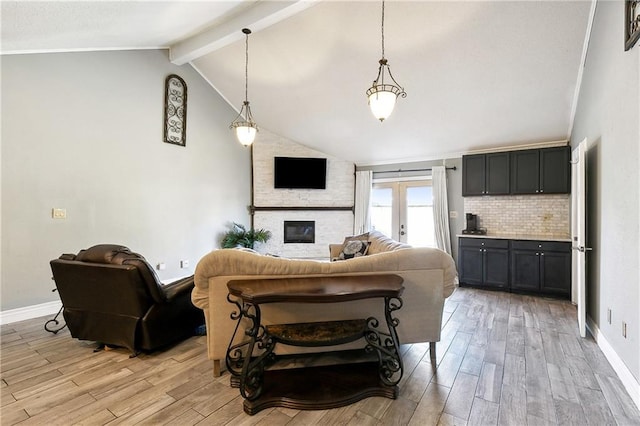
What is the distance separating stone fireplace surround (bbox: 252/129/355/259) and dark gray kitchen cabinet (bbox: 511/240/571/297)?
11.1 feet

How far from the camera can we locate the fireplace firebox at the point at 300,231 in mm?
7031

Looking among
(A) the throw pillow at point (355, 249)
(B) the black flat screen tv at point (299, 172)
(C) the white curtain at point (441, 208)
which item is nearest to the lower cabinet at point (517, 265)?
Result: (C) the white curtain at point (441, 208)

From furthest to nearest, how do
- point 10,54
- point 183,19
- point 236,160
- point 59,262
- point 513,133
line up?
point 236,160, point 513,133, point 183,19, point 10,54, point 59,262

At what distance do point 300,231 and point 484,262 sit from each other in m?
3.87

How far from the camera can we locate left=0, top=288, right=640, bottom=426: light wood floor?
6.10 ft

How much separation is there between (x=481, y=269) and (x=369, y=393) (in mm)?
3928

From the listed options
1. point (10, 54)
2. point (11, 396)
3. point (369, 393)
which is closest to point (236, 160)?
point (10, 54)

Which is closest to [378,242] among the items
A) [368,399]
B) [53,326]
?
[368,399]

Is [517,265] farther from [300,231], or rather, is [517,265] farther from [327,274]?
[300,231]

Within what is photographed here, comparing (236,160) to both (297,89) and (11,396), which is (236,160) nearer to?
(297,89)

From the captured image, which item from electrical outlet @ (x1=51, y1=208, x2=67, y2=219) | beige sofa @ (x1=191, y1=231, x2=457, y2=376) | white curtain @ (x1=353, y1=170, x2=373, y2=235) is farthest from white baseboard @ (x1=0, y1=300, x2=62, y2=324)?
white curtain @ (x1=353, y1=170, x2=373, y2=235)

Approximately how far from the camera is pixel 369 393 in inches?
81.4

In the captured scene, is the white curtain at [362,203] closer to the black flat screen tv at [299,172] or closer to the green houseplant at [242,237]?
the black flat screen tv at [299,172]

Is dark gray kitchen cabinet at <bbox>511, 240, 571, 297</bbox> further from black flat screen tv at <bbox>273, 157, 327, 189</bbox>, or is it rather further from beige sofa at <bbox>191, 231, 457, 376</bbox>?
black flat screen tv at <bbox>273, 157, 327, 189</bbox>
